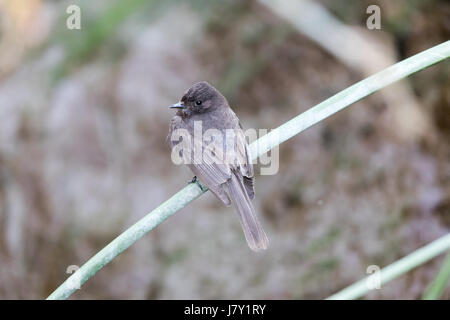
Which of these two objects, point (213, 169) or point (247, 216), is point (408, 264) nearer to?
point (247, 216)

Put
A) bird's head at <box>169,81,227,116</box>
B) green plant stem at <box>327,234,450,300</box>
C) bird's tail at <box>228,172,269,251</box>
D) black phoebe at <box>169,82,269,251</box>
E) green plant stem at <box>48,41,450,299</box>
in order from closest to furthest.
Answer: green plant stem at <box>327,234,450,300</box>, green plant stem at <box>48,41,450,299</box>, bird's tail at <box>228,172,269,251</box>, black phoebe at <box>169,82,269,251</box>, bird's head at <box>169,81,227,116</box>

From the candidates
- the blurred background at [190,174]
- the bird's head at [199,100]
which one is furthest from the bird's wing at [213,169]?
the blurred background at [190,174]

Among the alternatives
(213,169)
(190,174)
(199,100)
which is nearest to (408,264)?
(213,169)

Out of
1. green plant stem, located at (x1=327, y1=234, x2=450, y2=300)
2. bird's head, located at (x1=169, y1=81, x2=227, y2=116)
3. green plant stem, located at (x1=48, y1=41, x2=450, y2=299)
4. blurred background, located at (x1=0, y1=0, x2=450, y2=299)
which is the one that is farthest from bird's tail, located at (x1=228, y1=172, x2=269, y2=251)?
blurred background, located at (x1=0, y1=0, x2=450, y2=299)

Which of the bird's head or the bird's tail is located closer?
the bird's tail

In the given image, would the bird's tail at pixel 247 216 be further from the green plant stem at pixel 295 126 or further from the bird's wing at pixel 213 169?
the green plant stem at pixel 295 126

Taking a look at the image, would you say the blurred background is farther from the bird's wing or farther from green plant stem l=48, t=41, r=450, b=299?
green plant stem l=48, t=41, r=450, b=299
